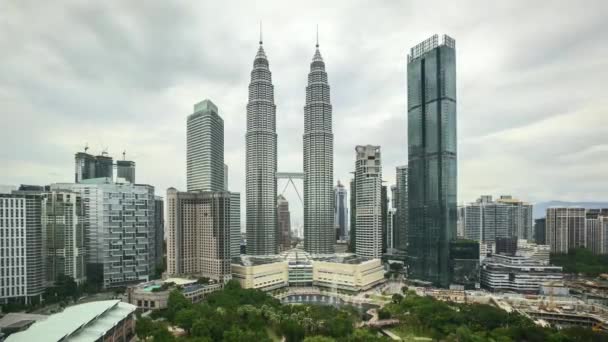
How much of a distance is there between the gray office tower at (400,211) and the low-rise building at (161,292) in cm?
4747

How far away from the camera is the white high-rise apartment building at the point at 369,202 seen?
6081cm

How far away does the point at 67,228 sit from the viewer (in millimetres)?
43969

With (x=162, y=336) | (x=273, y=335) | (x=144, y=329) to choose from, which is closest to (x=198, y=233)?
(x=144, y=329)

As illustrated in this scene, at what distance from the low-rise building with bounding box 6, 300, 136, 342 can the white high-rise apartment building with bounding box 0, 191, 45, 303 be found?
1810cm

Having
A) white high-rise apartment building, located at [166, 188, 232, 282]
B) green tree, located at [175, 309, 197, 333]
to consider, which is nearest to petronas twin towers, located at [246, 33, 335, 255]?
white high-rise apartment building, located at [166, 188, 232, 282]

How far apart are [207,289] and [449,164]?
127ft

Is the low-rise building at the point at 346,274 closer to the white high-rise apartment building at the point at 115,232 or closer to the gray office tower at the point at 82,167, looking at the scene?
the white high-rise apartment building at the point at 115,232

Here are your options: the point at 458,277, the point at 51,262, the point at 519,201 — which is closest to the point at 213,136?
the point at 51,262

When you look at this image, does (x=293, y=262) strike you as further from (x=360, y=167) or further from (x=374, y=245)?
(x=360, y=167)

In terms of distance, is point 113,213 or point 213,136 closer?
point 113,213

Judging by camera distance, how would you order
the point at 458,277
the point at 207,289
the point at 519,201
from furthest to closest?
1. the point at 519,201
2. the point at 458,277
3. the point at 207,289

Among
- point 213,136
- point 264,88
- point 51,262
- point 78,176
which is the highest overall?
point 264,88

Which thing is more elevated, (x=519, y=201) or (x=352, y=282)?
(x=519, y=201)

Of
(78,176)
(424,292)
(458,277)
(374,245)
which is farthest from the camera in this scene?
(78,176)
